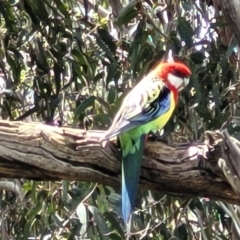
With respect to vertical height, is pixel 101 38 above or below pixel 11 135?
above

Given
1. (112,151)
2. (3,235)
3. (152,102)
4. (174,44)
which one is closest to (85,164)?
(112,151)

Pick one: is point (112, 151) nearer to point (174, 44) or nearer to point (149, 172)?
point (149, 172)

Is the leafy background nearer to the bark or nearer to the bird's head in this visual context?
the bird's head

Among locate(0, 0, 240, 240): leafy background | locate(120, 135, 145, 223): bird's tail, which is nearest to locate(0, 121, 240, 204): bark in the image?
locate(120, 135, 145, 223): bird's tail

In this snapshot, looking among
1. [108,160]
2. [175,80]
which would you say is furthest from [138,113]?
[175,80]

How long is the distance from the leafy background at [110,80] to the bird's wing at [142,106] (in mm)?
332

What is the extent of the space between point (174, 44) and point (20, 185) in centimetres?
78

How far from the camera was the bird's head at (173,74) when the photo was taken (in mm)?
1760

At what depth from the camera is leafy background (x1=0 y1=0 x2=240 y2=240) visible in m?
2.10

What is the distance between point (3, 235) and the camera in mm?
2439

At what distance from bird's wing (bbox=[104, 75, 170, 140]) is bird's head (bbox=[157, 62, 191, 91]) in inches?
0.7

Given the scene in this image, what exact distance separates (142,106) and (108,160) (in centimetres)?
15

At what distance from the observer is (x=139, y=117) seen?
1.56 meters

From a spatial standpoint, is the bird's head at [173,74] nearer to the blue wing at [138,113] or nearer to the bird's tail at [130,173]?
the blue wing at [138,113]
